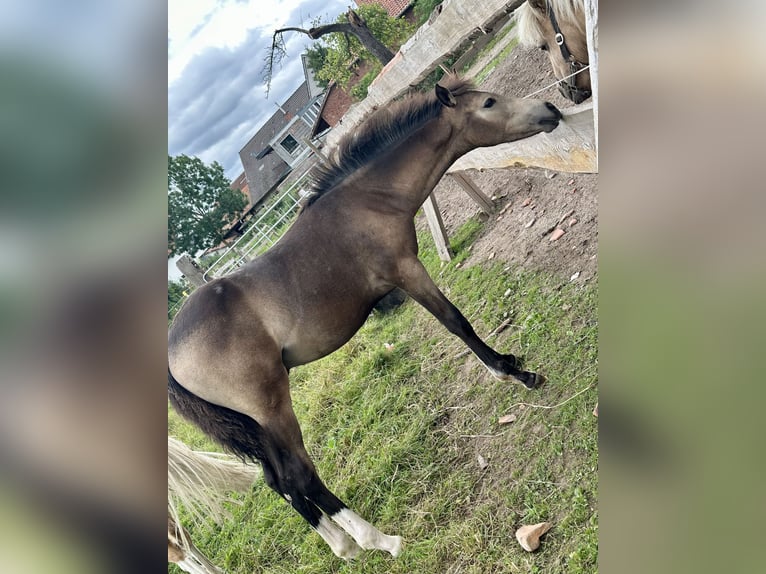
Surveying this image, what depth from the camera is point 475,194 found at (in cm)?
Result: 308

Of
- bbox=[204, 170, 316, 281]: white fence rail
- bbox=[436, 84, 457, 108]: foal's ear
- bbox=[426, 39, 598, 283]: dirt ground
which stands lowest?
bbox=[426, 39, 598, 283]: dirt ground

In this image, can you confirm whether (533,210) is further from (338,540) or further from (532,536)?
(338,540)

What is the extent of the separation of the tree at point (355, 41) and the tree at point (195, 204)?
0.71 m

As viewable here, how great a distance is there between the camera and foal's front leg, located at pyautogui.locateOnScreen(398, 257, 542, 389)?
1733 mm

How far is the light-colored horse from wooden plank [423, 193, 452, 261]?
1807 millimetres

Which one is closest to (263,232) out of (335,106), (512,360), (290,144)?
(290,144)

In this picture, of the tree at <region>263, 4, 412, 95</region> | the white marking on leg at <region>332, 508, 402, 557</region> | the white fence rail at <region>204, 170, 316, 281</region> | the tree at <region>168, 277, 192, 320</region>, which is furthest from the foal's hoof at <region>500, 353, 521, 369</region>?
the tree at <region>263, 4, 412, 95</region>

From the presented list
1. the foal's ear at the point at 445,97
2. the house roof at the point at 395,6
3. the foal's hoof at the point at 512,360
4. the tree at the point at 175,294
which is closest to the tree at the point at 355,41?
the house roof at the point at 395,6

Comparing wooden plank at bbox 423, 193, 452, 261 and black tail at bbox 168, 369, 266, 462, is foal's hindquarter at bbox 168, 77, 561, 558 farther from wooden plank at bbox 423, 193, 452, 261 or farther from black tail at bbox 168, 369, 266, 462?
wooden plank at bbox 423, 193, 452, 261

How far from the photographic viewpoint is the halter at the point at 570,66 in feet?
5.96

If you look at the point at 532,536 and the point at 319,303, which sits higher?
the point at 319,303

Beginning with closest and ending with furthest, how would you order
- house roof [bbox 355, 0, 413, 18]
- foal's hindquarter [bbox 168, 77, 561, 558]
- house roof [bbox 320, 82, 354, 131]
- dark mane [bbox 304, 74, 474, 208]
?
1. foal's hindquarter [bbox 168, 77, 561, 558]
2. dark mane [bbox 304, 74, 474, 208]
3. house roof [bbox 355, 0, 413, 18]
4. house roof [bbox 320, 82, 354, 131]

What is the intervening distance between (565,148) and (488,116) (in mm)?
274
